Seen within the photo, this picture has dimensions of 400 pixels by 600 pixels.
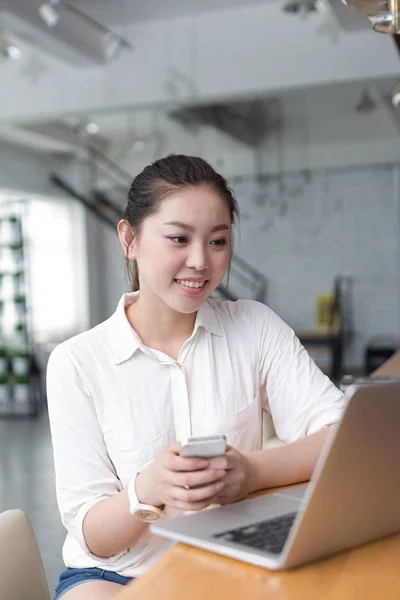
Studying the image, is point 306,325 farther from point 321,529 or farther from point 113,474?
point 321,529

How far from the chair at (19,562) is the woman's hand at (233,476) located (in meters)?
0.35

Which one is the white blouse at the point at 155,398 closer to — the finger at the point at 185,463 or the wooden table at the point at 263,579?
the finger at the point at 185,463

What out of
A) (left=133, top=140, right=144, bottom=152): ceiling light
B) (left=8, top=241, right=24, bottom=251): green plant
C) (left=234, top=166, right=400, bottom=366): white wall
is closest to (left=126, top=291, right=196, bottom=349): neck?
(left=234, top=166, right=400, bottom=366): white wall

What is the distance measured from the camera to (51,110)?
669cm

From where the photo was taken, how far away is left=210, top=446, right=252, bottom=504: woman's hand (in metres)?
1.14

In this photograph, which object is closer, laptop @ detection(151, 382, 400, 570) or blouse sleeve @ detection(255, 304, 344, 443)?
laptop @ detection(151, 382, 400, 570)

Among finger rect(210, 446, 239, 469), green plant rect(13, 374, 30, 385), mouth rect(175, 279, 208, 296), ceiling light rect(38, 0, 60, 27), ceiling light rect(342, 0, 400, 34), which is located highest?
ceiling light rect(38, 0, 60, 27)

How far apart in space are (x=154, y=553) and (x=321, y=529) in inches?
21.5

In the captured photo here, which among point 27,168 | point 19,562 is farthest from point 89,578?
point 27,168

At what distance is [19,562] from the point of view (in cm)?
127

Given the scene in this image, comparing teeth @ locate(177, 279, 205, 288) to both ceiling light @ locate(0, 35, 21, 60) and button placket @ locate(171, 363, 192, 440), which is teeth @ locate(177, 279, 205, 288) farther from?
ceiling light @ locate(0, 35, 21, 60)

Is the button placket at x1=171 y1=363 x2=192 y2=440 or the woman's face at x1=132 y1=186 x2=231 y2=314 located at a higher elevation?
the woman's face at x1=132 y1=186 x2=231 y2=314

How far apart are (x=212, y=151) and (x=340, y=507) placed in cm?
592

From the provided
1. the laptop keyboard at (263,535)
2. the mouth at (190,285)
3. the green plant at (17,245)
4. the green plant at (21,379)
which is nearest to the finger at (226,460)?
the laptop keyboard at (263,535)
